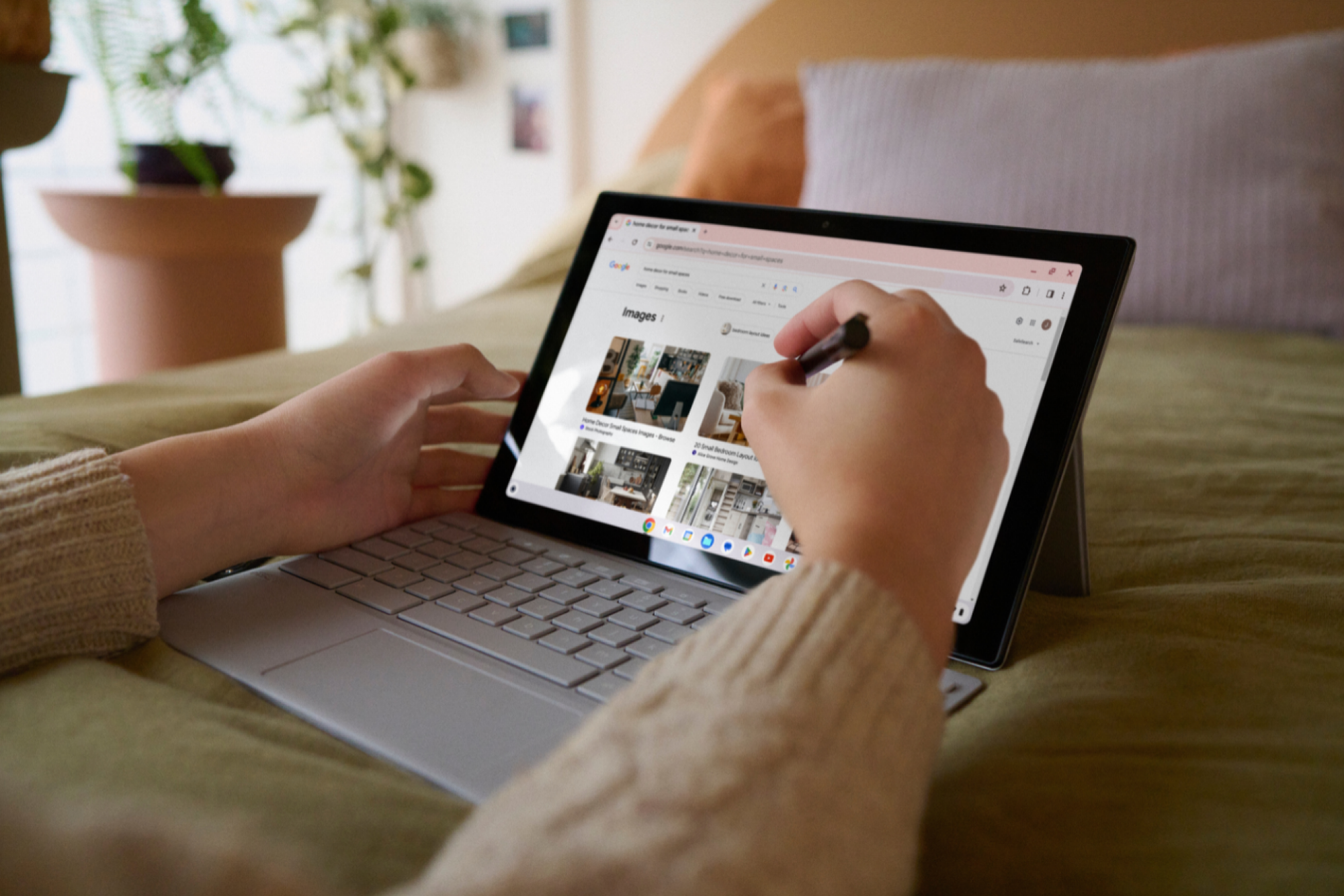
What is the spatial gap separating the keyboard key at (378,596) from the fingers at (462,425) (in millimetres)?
172

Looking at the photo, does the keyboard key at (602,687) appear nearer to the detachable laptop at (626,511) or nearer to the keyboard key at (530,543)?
the detachable laptop at (626,511)

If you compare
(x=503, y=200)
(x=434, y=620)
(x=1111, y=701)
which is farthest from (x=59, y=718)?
(x=503, y=200)

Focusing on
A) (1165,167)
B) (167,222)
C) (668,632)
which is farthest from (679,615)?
(167,222)

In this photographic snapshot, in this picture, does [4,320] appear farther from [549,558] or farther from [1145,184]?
[1145,184]

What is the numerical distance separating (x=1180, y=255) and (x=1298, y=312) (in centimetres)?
16

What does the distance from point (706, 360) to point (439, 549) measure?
0.72 ft

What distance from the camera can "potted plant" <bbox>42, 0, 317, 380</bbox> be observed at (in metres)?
1.71

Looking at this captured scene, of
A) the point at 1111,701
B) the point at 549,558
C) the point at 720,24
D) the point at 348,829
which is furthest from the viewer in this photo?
the point at 720,24

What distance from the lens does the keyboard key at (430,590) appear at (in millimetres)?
545

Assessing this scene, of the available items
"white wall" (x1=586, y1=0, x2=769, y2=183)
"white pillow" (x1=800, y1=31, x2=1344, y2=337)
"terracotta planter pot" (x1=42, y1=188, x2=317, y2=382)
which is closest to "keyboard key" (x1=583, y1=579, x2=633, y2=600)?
"white pillow" (x1=800, y1=31, x2=1344, y2=337)

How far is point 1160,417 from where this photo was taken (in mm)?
922

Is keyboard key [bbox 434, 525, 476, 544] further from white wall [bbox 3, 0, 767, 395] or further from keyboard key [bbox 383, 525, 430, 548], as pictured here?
white wall [bbox 3, 0, 767, 395]

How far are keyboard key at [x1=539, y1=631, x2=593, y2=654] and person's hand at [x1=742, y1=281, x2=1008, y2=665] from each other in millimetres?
132

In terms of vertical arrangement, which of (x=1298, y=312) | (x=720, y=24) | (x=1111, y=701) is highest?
(x=720, y=24)
